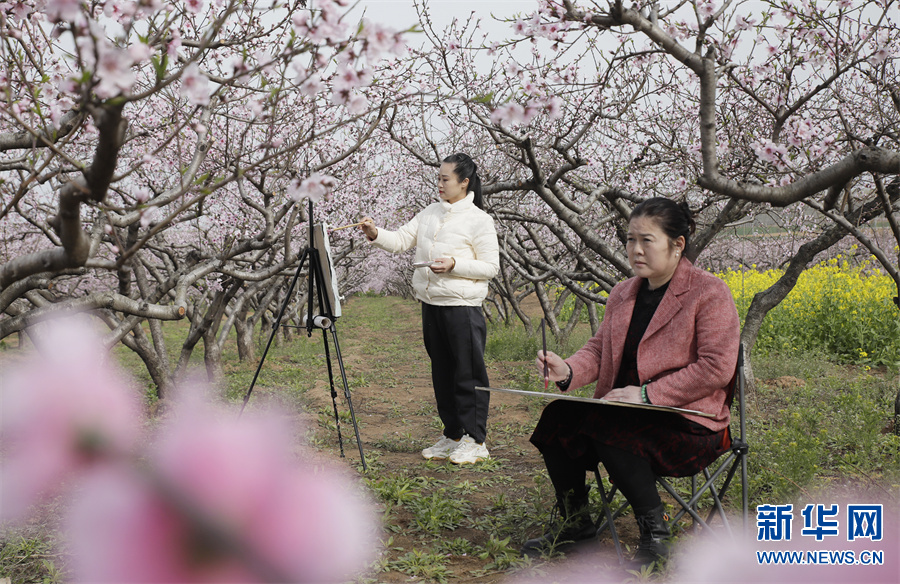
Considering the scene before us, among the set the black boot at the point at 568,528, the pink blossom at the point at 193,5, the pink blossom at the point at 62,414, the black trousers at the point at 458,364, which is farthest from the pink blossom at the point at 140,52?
the black trousers at the point at 458,364

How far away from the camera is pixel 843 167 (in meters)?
2.58

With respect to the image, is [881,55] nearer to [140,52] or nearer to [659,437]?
[659,437]

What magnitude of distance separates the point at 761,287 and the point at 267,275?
875 centimetres

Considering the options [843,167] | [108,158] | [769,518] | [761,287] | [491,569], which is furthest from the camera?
[761,287]

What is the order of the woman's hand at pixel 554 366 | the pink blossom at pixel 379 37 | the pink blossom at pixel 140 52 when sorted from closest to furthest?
1. the pink blossom at pixel 140 52
2. the pink blossom at pixel 379 37
3. the woman's hand at pixel 554 366

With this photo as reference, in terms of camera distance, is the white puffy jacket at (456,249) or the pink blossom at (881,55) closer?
the white puffy jacket at (456,249)

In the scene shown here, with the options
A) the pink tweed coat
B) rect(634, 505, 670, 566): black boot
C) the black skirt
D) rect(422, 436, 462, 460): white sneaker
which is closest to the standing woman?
rect(422, 436, 462, 460): white sneaker

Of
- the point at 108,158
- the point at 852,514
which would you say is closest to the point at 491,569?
the point at 108,158

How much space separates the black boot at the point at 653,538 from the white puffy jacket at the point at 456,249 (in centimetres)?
191

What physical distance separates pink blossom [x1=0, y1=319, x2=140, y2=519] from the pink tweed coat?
2538 mm

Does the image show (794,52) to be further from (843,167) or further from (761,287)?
(761,287)

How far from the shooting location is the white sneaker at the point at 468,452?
14.3ft

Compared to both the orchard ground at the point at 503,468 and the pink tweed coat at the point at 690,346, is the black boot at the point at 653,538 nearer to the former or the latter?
the orchard ground at the point at 503,468

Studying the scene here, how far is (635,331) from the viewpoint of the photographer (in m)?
2.88
